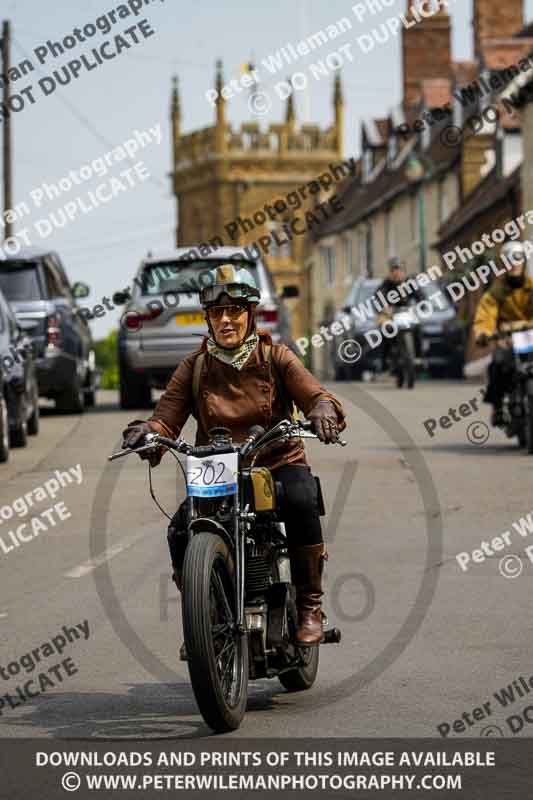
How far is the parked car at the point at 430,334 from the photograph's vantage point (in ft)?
121

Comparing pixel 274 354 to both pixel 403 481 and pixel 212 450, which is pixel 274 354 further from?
pixel 403 481

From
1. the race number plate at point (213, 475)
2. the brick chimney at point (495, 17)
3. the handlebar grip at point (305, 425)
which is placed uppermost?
the brick chimney at point (495, 17)

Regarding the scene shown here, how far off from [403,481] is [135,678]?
850 cm

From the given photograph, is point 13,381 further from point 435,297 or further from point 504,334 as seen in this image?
point 435,297

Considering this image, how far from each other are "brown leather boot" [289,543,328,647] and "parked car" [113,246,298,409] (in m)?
16.3

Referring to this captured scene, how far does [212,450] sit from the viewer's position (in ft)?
22.4

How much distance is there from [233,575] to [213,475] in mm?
370

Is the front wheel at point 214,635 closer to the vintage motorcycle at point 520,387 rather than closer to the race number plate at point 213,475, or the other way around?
A: the race number plate at point 213,475

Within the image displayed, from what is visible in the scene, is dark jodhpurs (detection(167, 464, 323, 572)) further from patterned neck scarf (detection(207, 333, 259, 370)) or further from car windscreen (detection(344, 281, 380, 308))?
car windscreen (detection(344, 281, 380, 308))

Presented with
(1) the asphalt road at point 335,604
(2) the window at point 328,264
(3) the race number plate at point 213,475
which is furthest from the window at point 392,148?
(3) the race number plate at point 213,475

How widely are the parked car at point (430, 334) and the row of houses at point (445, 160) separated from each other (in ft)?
18.6

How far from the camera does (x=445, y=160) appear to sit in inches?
2474

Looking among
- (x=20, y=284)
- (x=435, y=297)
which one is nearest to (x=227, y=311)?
(x=20, y=284)

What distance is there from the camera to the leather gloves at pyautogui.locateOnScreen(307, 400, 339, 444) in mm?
6988
